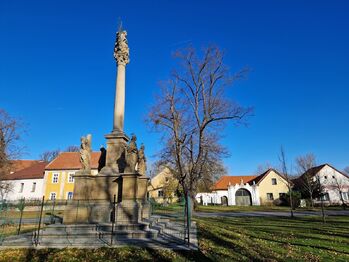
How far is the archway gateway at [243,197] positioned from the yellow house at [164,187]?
1296 cm

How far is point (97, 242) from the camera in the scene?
9.57 metres

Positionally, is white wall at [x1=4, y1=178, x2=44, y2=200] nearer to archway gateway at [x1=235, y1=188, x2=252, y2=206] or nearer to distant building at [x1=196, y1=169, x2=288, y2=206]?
distant building at [x1=196, y1=169, x2=288, y2=206]

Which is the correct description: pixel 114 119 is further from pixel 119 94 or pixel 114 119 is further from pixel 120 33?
pixel 120 33

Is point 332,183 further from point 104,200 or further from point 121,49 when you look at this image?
point 104,200

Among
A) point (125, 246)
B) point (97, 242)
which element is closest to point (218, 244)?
point (125, 246)

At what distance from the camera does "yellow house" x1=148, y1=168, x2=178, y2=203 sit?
47031 millimetres

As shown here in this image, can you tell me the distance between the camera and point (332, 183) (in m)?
48.1

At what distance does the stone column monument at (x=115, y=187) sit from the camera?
12.1 meters

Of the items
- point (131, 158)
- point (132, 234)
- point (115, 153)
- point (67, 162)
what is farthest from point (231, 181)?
point (132, 234)

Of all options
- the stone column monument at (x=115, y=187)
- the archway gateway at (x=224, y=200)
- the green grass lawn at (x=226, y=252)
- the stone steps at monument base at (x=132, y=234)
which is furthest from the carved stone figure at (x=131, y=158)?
the archway gateway at (x=224, y=200)

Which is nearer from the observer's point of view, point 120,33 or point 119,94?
point 119,94

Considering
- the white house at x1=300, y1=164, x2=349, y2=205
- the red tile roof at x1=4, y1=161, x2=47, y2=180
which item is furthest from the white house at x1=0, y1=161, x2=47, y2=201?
the white house at x1=300, y1=164, x2=349, y2=205

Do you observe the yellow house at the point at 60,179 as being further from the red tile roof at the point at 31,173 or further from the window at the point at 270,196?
the window at the point at 270,196

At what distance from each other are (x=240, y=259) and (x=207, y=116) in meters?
10.9
